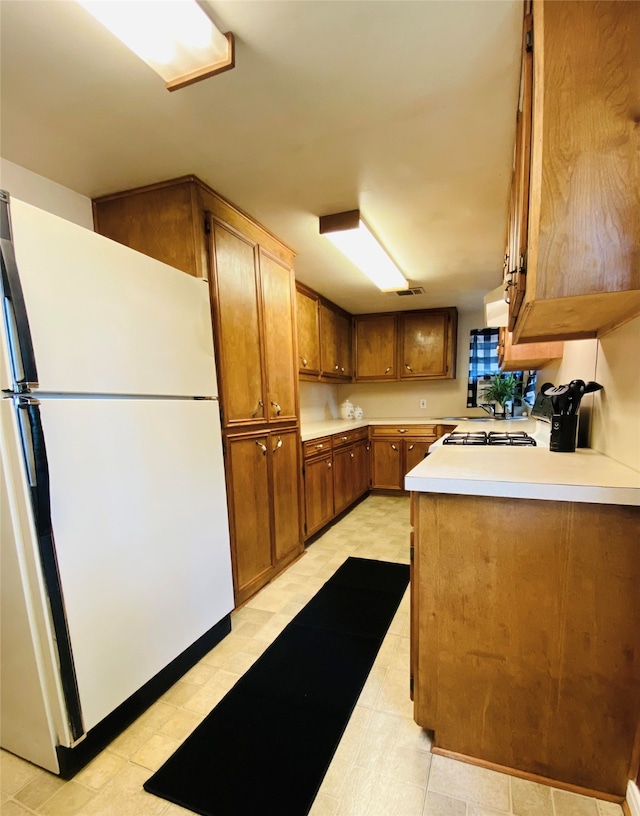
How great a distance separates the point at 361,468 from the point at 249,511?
2161mm

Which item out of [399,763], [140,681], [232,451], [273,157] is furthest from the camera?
[232,451]

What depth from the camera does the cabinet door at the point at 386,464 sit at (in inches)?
164

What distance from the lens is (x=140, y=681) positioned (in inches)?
52.1

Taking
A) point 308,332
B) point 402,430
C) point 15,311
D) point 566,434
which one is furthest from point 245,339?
point 402,430

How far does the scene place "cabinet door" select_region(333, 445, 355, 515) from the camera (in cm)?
335

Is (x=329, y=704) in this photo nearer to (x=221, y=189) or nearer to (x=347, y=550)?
(x=347, y=550)

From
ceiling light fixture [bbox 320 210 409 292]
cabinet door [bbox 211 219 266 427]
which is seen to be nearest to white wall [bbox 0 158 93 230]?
cabinet door [bbox 211 219 266 427]

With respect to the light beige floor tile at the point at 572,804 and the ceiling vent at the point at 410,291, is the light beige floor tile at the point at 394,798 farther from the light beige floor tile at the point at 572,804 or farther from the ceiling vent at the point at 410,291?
the ceiling vent at the point at 410,291

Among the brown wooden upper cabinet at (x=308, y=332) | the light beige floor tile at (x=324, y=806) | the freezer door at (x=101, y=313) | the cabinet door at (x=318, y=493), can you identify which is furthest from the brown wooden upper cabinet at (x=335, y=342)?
the light beige floor tile at (x=324, y=806)

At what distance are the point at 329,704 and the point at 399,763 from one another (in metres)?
0.33

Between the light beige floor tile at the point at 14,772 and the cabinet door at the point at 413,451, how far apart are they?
3546mm

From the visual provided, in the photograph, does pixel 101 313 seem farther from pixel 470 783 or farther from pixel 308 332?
pixel 308 332

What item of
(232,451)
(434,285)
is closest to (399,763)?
(232,451)

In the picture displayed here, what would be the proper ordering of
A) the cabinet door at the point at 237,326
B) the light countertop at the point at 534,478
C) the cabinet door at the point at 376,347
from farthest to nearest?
the cabinet door at the point at 376,347 < the cabinet door at the point at 237,326 < the light countertop at the point at 534,478
